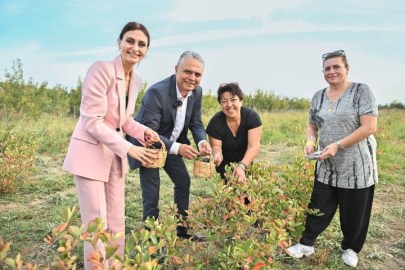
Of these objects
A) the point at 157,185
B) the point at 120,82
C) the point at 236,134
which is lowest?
the point at 157,185

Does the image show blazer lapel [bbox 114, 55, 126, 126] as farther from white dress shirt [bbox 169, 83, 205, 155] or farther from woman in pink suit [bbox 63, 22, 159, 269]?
white dress shirt [bbox 169, 83, 205, 155]

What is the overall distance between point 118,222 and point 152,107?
103 cm

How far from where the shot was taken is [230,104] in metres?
3.08

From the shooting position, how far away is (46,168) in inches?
262

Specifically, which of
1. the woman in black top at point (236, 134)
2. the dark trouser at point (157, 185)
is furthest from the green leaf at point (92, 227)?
the woman in black top at point (236, 134)

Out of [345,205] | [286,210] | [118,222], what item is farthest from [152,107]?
[345,205]

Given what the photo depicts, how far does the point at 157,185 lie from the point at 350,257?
1.83 metres

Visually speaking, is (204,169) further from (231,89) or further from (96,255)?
(96,255)

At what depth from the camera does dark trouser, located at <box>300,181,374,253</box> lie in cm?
283

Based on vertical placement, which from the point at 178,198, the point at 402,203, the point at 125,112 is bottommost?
the point at 402,203

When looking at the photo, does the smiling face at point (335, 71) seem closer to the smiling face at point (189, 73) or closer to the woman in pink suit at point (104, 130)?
the smiling face at point (189, 73)

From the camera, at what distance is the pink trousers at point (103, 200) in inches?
86.6

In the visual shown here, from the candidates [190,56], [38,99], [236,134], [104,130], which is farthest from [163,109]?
[38,99]

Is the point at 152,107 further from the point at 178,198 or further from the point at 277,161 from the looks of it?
the point at 277,161
